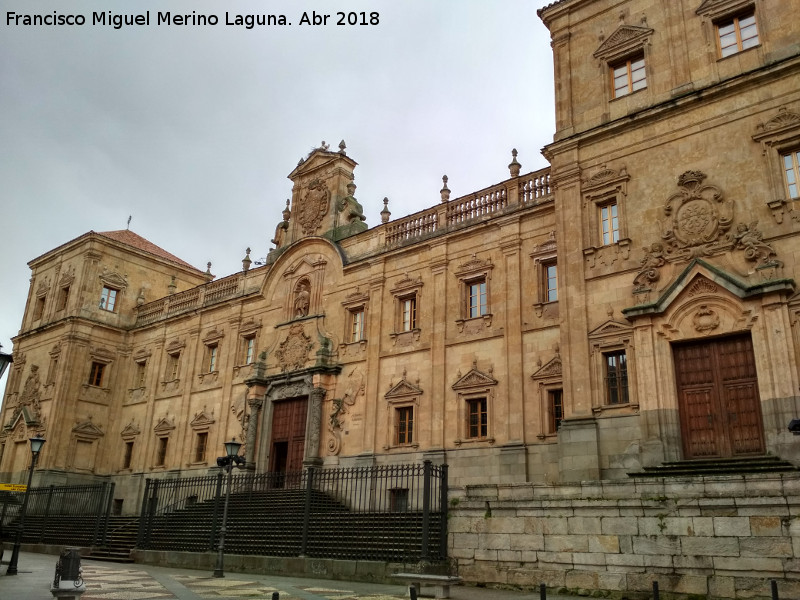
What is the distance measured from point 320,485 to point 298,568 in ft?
23.5

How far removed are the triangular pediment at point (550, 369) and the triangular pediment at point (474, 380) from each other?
1.54 metres

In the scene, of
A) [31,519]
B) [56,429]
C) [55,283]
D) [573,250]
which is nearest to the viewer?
[573,250]

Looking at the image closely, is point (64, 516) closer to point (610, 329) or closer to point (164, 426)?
point (164, 426)

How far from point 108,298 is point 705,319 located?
30594mm

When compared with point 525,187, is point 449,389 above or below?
below

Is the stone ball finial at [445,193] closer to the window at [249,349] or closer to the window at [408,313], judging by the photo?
the window at [408,313]

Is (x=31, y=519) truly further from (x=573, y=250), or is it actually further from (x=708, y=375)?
(x=708, y=375)

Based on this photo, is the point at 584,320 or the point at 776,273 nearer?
the point at 776,273

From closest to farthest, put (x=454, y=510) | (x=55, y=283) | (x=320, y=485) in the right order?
(x=454, y=510), (x=320, y=485), (x=55, y=283)

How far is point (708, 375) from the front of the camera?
1499 centimetres

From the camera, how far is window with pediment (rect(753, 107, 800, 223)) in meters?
14.7

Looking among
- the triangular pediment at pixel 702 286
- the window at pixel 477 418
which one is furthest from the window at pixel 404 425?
the triangular pediment at pixel 702 286

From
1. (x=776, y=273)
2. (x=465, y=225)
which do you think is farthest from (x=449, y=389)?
(x=776, y=273)

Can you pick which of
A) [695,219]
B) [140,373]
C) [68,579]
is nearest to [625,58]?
[695,219]
